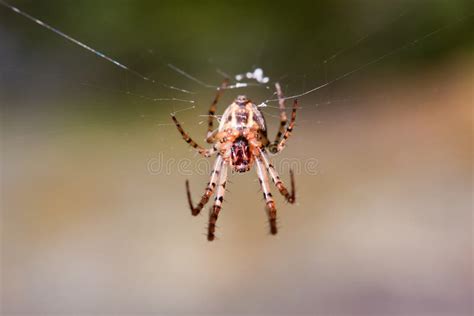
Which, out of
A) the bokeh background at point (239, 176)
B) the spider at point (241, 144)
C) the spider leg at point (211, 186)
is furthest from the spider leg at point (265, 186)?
the bokeh background at point (239, 176)

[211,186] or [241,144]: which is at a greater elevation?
[241,144]

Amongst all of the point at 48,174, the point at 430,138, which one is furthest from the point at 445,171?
the point at 48,174

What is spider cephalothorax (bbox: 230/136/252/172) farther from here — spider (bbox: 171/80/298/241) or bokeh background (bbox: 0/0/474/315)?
bokeh background (bbox: 0/0/474/315)

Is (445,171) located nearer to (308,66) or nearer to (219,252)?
(308,66)

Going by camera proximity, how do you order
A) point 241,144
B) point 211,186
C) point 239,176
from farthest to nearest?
point 239,176 < point 211,186 < point 241,144

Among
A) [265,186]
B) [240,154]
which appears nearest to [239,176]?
[265,186]

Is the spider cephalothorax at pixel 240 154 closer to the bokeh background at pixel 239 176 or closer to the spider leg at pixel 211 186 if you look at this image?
the spider leg at pixel 211 186

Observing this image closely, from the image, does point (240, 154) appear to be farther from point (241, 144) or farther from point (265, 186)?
point (265, 186)
